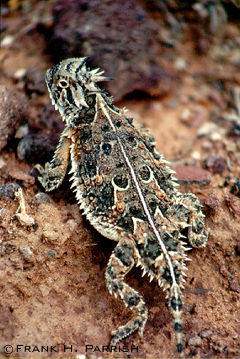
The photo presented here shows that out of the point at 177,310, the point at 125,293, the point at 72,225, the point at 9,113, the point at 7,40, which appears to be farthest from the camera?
the point at 7,40

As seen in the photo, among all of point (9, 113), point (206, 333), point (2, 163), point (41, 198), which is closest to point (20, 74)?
point (9, 113)

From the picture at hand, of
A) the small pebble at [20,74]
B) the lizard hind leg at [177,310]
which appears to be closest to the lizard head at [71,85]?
the small pebble at [20,74]

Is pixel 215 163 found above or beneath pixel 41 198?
beneath

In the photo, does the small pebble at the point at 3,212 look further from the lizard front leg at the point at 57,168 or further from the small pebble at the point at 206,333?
the small pebble at the point at 206,333

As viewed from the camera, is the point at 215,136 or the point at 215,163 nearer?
the point at 215,163

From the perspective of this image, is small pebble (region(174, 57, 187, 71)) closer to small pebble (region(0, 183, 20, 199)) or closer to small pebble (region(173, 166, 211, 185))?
small pebble (region(173, 166, 211, 185))

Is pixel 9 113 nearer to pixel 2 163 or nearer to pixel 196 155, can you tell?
pixel 2 163

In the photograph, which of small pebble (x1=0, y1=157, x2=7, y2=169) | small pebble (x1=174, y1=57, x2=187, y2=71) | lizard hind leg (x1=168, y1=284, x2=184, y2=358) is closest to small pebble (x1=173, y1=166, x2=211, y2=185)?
lizard hind leg (x1=168, y1=284, x2=184, y2=358)
